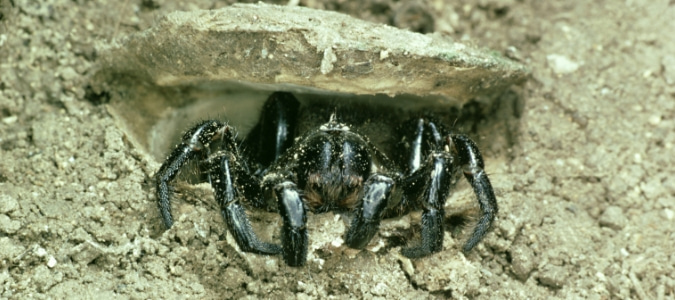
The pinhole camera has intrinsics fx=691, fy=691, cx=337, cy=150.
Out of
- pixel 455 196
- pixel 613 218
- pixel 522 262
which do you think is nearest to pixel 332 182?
pixel 455 196

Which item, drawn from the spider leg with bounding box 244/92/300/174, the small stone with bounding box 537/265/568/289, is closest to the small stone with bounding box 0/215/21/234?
the spider leg with bounding box 244/92/300/174

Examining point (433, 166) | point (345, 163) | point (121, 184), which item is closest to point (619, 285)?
point (433, 166)

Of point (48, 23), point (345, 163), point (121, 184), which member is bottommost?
point (121, 184)

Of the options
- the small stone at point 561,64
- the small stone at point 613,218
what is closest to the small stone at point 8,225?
the small stone at point 613,218

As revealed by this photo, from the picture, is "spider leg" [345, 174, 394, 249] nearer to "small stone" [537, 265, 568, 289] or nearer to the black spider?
the black spider

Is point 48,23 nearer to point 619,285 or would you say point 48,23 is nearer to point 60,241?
point 60,241

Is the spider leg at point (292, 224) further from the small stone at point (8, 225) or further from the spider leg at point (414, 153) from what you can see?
the small stone at point (8, 225)
